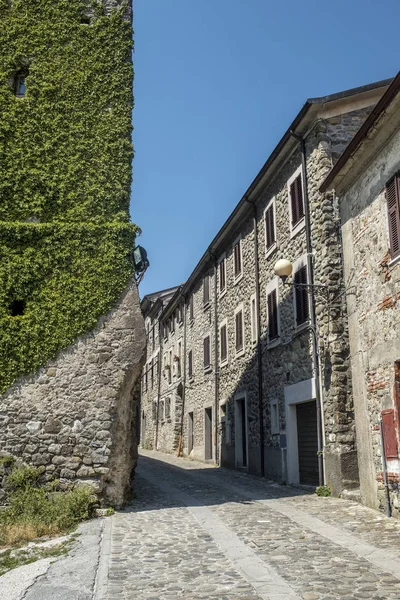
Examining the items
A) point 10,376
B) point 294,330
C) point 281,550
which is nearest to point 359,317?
point 294,330

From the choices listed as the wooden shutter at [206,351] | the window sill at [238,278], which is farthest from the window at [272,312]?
the wooden shutter at [206,351]

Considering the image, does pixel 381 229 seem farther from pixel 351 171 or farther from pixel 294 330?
pixel 294 330

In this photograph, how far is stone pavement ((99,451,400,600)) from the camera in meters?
5.07

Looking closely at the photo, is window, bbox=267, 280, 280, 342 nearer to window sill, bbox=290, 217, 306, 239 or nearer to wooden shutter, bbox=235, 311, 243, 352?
window sill, bbox=290, 217, 306, 239

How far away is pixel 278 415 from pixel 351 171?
680 centimetres

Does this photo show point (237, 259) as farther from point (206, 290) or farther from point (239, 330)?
point (206, 290)

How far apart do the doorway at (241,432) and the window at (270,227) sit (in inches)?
197

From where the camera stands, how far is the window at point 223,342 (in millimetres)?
19922

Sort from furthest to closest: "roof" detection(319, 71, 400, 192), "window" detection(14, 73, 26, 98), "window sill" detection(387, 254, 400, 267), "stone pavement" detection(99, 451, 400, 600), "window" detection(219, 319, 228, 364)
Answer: "window" detection(219, 319, 228, 364) < "window" detection(14, 73, 26, 98) < "window sill" detection(387, 254, 400, 267) < "roof" detection(319, 71, 400, 192) < "stone pavement" detection(99, 451, 400, 600)

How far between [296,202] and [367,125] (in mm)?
4952

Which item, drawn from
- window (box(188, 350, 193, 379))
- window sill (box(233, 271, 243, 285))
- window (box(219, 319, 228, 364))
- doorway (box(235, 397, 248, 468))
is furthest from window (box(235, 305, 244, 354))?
window (box(188, 350, 193, 379))

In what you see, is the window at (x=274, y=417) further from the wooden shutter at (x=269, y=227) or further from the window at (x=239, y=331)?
the wooden shutter at (x=269, y=227)

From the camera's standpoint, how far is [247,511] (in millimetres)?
9430

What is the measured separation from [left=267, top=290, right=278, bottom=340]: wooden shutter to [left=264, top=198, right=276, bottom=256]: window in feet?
4.08
